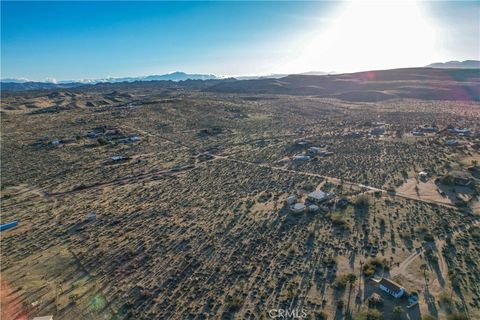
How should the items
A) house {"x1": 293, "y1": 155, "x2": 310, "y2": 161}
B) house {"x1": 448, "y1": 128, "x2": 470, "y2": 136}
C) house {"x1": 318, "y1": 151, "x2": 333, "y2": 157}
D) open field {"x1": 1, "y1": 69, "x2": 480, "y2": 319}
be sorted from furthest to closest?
house {"x1": 448, "y1": 128, "x2": 470, "y2": 136}, house {"x1": 318, "y1": 151, "x2": 333, "y2": 157}, house {"x1": 293, "y1": 155, "x2": 310, "y2": 161}, open field {"x1": 1, "y1": 69, "x2": 480, "y2": 319}

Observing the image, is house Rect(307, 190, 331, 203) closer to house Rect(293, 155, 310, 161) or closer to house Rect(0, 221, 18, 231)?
house Rect(293, 155, 310, 161)

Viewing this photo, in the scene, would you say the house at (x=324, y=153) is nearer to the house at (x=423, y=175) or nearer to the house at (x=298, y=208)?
the house at (x=423, y=175)

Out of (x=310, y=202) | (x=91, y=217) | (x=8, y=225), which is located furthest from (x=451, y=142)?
(x=8, y=225)

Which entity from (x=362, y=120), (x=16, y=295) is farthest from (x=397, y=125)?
(x=16, y=295)

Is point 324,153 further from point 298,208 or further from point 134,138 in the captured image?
point 134,138

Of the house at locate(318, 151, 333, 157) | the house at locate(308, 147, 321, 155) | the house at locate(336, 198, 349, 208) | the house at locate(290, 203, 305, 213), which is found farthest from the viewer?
the house at locate(308, 147, 321, 155)

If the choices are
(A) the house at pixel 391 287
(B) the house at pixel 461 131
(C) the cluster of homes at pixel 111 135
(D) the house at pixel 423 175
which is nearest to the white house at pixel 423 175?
(D) the house at pixel 423 175

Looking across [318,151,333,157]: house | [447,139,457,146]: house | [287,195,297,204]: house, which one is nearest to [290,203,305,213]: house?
[287,195,297,204]: house
